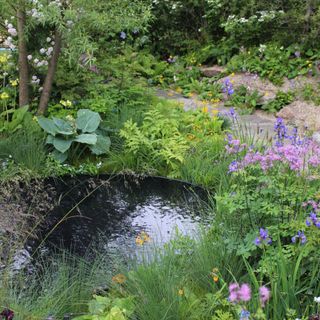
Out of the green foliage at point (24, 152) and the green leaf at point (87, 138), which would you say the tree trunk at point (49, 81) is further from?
the green leaf at point (87, 138)

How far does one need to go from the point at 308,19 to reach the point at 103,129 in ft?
11.9

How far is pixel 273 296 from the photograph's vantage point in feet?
8.29

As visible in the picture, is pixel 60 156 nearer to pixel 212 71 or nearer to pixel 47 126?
pixel 47 126

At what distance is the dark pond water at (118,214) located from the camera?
402cm

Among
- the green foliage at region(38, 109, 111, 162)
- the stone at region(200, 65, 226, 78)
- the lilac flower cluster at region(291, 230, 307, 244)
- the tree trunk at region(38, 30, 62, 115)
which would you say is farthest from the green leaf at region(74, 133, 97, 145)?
the stone at region(200, 65, 226, 78)

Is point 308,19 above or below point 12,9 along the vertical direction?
below

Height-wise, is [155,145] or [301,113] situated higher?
[155,145]

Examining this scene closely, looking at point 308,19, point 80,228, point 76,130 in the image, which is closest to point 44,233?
point 80,228

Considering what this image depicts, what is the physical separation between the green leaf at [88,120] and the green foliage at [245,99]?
223 cm

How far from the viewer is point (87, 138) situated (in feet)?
17.6

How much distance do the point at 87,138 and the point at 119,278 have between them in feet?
8.51

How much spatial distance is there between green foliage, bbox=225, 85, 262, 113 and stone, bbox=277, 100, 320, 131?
0.39m

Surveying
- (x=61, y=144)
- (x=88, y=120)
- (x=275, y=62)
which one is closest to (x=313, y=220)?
(x=61, y=144)

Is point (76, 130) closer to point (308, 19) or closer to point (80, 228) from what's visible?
point (80, 228)
